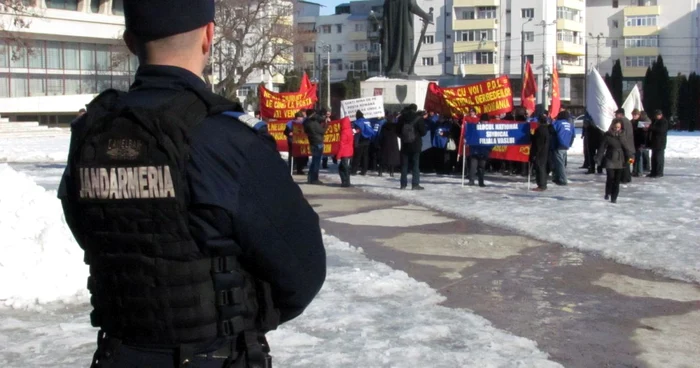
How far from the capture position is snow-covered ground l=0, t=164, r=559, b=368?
6.32 m

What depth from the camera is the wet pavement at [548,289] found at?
6953mm

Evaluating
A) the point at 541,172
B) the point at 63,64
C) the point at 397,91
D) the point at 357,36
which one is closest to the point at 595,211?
the point at 541,172

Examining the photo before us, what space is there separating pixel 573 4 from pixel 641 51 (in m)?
8.53

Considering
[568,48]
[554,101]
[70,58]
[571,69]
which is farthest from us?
[571,69]

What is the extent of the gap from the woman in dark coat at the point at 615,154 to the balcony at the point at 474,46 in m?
72.3

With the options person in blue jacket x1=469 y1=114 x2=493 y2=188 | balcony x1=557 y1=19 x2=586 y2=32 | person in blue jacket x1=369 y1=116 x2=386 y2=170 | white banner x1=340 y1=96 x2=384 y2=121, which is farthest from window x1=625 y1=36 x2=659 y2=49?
person in blue jacket x1=469 y1=114 x2=493 y2=188

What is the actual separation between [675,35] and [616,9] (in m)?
7.14

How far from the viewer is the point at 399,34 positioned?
27.2 metres

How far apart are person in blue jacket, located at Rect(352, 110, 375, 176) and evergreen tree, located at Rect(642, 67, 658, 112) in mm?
43134

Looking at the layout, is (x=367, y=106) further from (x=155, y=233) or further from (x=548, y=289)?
(x=155, y=233)

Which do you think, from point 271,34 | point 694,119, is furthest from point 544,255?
point 694,119

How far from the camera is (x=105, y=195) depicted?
7.77 feet

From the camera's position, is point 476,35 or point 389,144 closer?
point 389,144

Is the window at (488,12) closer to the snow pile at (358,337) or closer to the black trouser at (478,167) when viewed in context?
the black trouser at (478,167)
